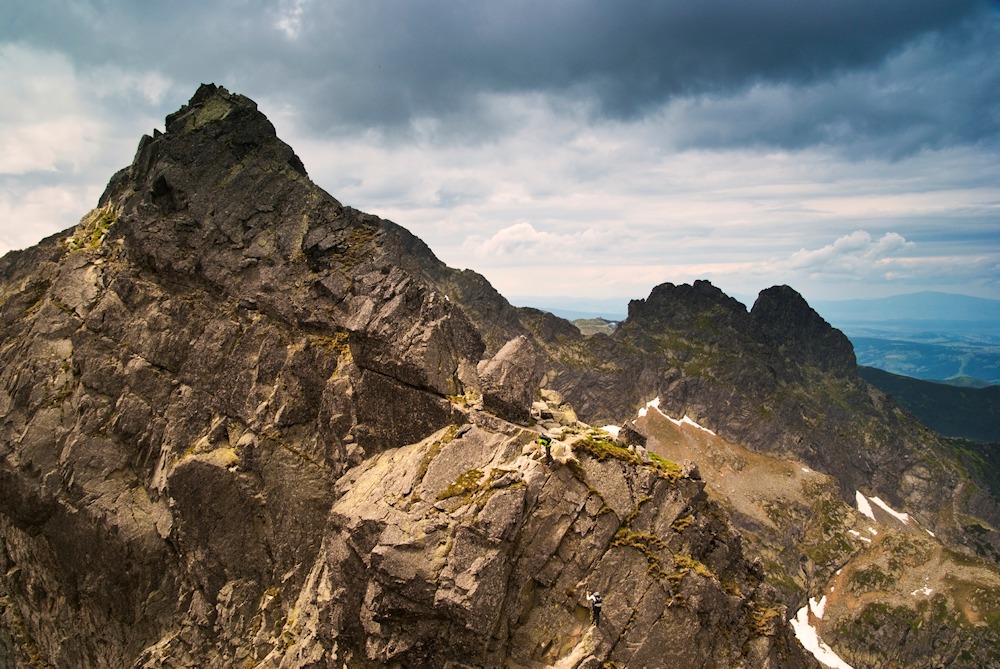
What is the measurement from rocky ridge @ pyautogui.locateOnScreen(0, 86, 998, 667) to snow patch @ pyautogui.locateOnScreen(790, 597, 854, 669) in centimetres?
16784

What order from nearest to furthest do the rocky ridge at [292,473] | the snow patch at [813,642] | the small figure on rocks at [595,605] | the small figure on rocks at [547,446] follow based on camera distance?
the small figure on rocks at [595,605] < the rocky ridge at [292,473] < the small figure on rocks at [547,446] < the snow patch at [813,642]

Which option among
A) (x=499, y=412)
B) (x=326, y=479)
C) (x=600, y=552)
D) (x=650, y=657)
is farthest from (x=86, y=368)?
(x=650, y=657)

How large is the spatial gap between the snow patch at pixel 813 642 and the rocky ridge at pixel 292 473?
551 feet

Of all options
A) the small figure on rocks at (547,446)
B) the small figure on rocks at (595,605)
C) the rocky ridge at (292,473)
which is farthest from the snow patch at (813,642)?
the small figure on rocks at (547,446)

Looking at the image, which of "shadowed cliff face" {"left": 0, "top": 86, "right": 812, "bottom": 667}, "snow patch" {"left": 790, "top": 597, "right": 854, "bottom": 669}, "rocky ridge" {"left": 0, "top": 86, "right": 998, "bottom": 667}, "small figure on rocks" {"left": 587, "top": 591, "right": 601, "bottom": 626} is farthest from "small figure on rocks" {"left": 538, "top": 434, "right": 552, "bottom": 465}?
"snow patch" {"left": 790, "top": 597, "right": 854, "bottom": 669}

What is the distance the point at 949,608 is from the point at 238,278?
216m

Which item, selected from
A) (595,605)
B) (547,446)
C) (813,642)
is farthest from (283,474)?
(813,642)

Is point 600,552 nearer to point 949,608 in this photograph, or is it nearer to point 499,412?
point 499,412

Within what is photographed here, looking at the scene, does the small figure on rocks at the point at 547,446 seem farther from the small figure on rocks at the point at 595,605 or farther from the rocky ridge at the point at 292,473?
the small figure on rocks at the point at 595,605

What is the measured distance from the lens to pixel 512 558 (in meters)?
28.8

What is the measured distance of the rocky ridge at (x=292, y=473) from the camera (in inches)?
1128

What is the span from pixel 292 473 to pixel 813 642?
616 ft

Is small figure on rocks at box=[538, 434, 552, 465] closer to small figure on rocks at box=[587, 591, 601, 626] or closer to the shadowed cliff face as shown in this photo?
the shadowed cliff face

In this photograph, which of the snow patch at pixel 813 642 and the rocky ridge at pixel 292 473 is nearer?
the rocky ridge at pixel 292 473
